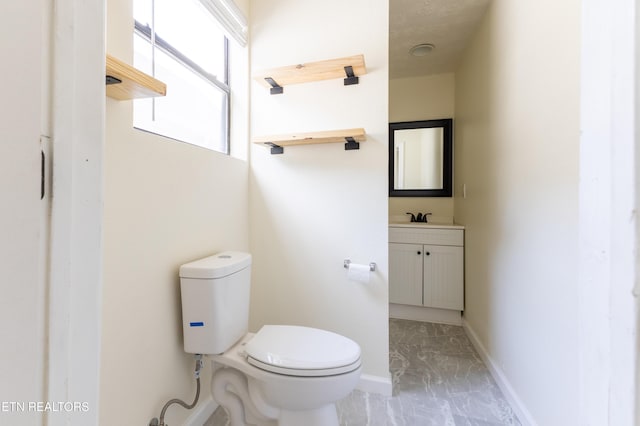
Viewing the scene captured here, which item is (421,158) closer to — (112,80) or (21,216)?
(112,80)

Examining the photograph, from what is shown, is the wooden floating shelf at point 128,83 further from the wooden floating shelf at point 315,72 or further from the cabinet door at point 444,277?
the cabinet door at point 444,277

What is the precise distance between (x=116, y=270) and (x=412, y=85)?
2890mm

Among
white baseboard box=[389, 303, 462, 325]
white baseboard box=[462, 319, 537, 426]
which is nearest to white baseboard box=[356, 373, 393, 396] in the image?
white baseboard box=[462, 319, 537, 426]

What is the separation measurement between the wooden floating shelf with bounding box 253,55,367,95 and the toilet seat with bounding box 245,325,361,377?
4.40 feet

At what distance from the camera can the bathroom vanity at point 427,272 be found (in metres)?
2.41

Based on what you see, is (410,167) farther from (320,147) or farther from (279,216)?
(279,216)

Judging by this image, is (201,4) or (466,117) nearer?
(201,4)

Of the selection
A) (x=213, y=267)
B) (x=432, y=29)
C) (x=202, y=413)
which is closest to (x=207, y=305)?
(x=213, y=267)

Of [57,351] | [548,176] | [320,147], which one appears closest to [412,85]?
[320,147]

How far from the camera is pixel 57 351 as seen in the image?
346mm

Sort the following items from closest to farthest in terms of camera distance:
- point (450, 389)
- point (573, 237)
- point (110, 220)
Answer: point (110, 220)
point (573, 237)
point (450, 389)

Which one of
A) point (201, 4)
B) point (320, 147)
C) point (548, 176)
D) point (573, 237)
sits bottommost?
point (573, 237)

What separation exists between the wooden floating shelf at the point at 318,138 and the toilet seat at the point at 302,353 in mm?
989

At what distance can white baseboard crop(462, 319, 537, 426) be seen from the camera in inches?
51.9
